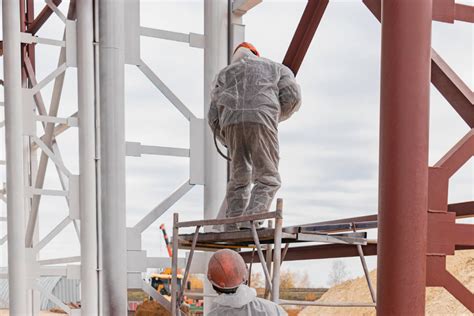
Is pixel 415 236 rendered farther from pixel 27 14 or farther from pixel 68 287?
pixel 27 14

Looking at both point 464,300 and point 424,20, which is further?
point 464,300

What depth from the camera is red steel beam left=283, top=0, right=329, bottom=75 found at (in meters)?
5.02

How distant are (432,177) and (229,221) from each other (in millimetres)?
1649

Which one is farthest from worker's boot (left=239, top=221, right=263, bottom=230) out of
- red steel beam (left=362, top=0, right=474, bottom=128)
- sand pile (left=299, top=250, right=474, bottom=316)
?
sand pile (left=299, top=250, right=474, bottom=316)

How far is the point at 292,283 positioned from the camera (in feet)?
21.9

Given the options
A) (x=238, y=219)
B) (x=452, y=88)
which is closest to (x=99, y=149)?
(x=238, y=219)

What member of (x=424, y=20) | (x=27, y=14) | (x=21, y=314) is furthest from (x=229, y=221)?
(x=27, y=14)

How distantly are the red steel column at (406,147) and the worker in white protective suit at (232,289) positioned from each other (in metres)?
0.74

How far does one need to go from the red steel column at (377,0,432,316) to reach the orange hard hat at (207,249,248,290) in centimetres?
74

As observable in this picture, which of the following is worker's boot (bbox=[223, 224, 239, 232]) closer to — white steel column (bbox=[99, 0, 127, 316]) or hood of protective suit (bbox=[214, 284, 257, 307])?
hood of protective suit (bbox=[214, 284, 257, 307])

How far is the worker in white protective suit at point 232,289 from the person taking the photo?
2.90 m

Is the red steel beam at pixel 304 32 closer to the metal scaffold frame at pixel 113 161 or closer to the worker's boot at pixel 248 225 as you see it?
the metal scaffold frame at pixel 113 161

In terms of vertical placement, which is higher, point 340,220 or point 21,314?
point 340,220

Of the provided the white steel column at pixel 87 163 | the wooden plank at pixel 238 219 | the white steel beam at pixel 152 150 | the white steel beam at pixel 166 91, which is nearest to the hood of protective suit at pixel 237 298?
the wooden plank at pixel 238 219
